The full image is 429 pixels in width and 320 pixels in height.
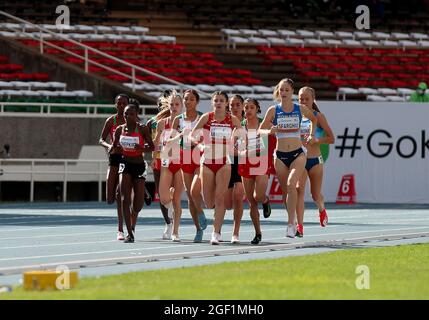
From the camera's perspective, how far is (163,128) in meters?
→ 21.8

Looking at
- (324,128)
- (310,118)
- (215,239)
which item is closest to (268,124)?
(310,118)

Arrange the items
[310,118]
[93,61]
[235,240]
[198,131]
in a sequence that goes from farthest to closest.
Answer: [93,61]
[310,118]
[235,240]
[198,131]

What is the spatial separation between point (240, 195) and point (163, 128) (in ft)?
6.09

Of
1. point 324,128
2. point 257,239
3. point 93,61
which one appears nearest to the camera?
point 257,239

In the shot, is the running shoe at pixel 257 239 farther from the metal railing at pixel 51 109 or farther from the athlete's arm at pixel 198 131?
the metal railing at pixel 51 109

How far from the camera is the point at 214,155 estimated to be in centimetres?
2038

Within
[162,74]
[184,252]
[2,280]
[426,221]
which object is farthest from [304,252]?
[162,74]

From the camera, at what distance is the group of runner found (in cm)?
2039

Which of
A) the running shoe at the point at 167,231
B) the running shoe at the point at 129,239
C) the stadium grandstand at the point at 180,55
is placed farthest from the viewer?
the stadium grandstand at the point at 180,55

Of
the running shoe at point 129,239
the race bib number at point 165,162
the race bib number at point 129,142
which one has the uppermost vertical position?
the race bib number at point 129,142

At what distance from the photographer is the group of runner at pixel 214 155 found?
66.9 ft

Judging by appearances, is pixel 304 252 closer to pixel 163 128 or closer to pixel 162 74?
pixel 163 128

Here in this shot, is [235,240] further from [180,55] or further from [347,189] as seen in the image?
[180,55]

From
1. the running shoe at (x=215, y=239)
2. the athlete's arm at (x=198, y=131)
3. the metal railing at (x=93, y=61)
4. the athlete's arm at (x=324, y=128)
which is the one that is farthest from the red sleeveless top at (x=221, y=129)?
the metal railing at (x=93, y=61)
